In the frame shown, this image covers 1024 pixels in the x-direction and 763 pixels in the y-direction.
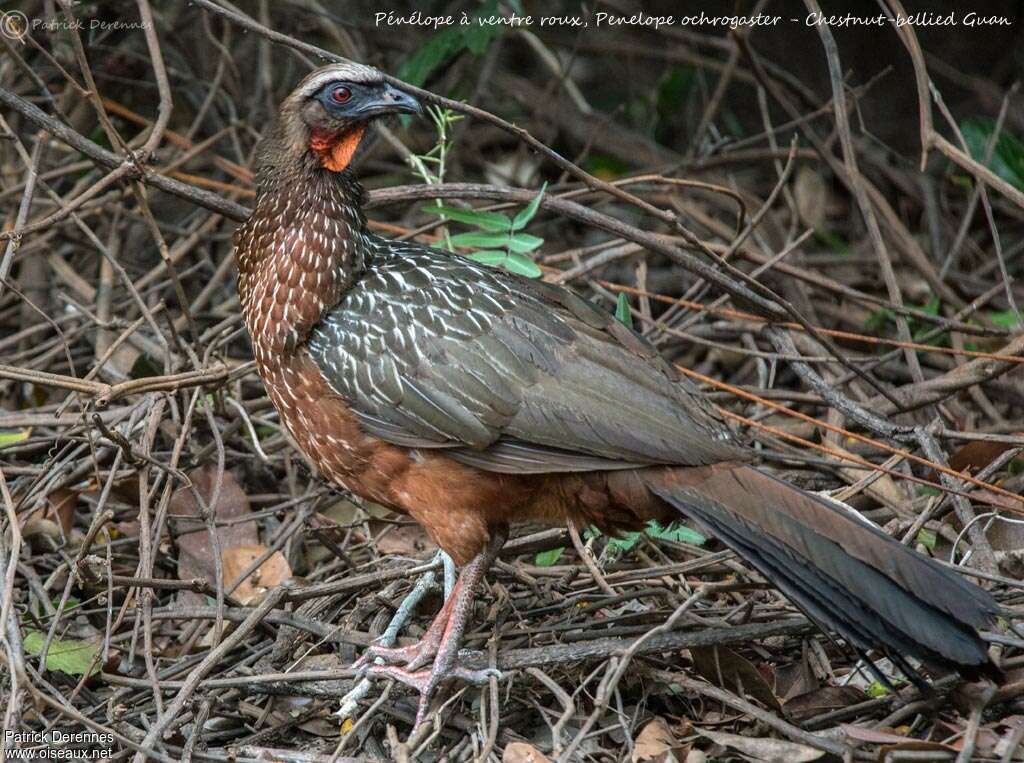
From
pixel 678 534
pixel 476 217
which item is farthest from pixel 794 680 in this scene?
pixel 476 217

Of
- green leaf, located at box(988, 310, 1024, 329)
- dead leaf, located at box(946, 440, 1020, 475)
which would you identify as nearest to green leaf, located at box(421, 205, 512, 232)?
dead leaf, located at box(946, 440, 1020, 475)

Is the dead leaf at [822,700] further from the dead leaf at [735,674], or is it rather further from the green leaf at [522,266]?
the green leaf at [522,266]

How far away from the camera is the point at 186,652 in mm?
3920

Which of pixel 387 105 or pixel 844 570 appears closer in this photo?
pixel 844 570

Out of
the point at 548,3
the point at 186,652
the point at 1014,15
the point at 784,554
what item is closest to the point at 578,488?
the point at 784,554

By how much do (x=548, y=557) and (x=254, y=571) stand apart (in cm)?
103

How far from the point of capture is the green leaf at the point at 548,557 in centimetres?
431

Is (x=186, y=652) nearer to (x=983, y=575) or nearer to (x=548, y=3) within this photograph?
(x=983, y=575)

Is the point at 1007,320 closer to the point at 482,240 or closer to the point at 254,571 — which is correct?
the point at 482,240

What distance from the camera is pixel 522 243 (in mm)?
4371

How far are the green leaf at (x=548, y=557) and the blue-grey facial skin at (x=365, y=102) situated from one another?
63.0 inches

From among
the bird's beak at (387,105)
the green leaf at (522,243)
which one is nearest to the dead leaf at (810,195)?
the green leaf at (522,243)

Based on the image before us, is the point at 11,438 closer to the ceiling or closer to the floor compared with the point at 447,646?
closer to the ceiling

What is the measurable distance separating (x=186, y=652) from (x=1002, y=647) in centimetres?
249
